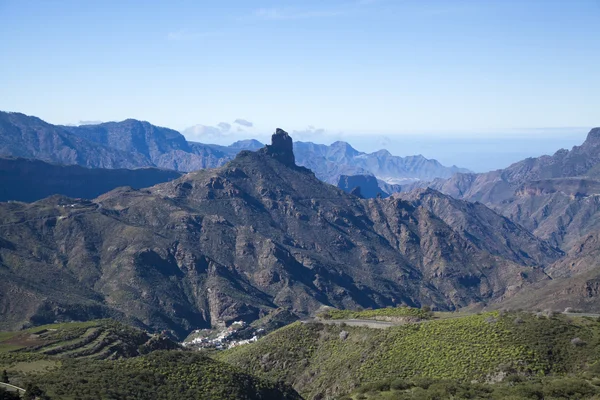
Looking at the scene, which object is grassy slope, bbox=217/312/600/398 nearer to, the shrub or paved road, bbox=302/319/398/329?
paved road, bbox=302/319/398/329

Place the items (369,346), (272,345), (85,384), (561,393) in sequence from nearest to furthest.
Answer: (561,393) → (85,384) → (369,346) → (272,345)

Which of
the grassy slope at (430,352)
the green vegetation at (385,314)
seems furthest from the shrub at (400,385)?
the green vegetation at (385,314)

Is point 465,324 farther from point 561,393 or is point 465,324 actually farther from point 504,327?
point 561,393

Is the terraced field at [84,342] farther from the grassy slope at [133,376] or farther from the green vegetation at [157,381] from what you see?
the green vegetation at [157,381]

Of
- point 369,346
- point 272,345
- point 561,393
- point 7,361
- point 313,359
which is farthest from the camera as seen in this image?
point 272,345

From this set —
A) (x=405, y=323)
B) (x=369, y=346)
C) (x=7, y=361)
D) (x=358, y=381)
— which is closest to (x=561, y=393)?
(x=358, y=381)

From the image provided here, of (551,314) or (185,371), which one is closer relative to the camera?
(185,371)

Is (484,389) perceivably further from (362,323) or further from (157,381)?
(362,323)

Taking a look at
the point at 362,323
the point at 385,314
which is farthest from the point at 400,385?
the point at 385,314
